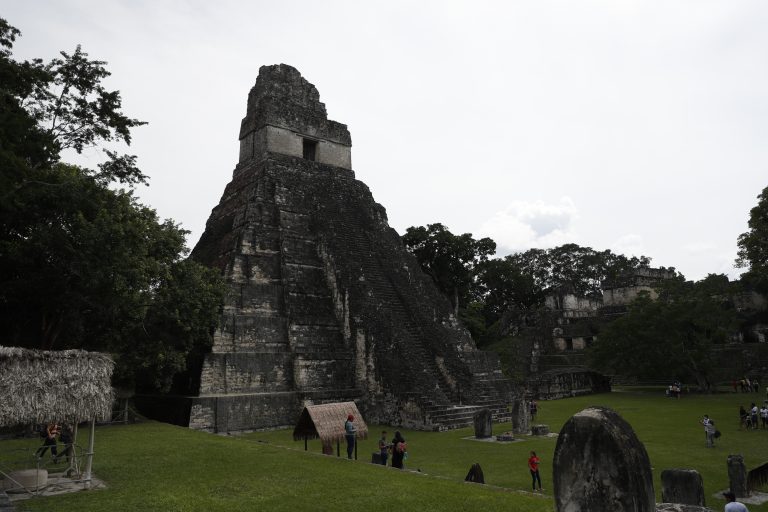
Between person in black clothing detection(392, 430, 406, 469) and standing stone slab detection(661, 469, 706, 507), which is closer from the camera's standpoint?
standing stone slab detection(661, 469, 706, 507)

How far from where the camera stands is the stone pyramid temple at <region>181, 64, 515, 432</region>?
15.2m

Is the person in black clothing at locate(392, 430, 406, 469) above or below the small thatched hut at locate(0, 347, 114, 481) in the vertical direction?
below

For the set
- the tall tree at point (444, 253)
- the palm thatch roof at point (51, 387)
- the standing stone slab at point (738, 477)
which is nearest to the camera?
the palm thatch roof at point (51, 387)

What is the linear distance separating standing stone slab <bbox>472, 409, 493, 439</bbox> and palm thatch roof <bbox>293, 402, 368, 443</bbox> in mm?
3977

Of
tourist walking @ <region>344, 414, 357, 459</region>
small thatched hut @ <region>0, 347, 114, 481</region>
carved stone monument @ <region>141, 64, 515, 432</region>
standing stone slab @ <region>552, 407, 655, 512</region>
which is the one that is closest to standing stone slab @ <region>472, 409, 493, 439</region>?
carved stone monument @ <region>141, 64, 515, 432</region>

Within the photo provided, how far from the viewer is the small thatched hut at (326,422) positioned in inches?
403

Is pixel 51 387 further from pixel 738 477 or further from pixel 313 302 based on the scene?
pixel 313 302

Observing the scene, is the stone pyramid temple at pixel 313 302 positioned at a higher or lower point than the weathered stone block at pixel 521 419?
higher

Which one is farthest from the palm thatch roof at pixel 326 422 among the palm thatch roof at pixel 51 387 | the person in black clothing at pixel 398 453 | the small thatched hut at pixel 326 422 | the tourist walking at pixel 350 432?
the palm thatch roof at pixel 51 387

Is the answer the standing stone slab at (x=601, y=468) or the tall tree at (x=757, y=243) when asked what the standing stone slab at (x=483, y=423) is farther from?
the tall tree at (x=757, y=243)

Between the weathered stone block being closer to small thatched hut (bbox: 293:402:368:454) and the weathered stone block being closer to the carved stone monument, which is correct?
the carved stone monument

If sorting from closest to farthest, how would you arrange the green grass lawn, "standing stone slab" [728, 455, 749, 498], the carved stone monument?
the green grass lawn
"standing stone slab" [728, 455, 749, 498]
the carved stone monument

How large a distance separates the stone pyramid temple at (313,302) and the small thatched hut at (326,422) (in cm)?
459

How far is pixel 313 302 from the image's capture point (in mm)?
17750
